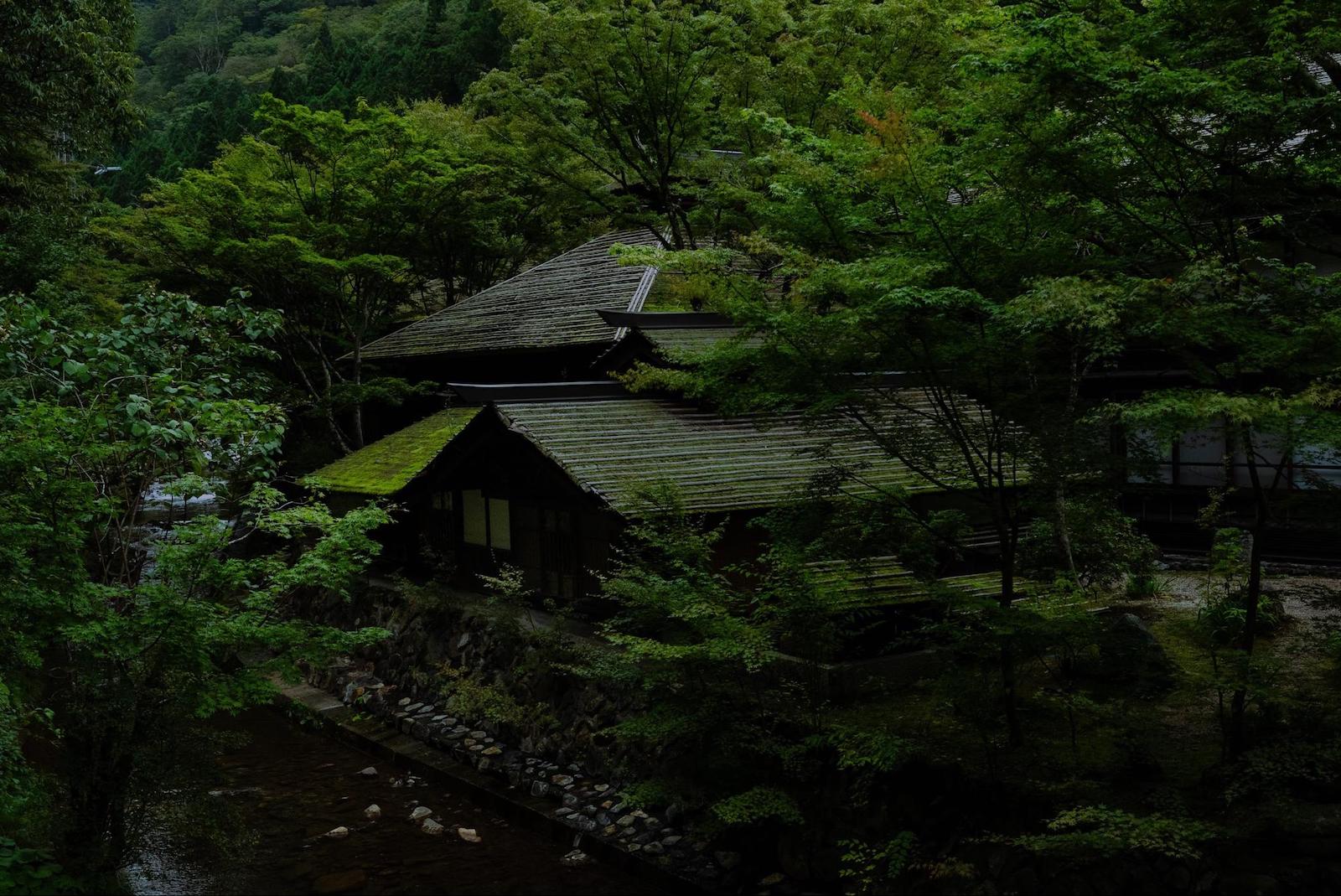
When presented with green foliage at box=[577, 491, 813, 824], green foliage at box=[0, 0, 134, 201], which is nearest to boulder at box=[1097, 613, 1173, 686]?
green foliage at box=[577, 491, 813, 824]

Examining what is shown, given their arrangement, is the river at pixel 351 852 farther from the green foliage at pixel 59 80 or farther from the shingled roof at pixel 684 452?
the green foliage at pixel 59 80

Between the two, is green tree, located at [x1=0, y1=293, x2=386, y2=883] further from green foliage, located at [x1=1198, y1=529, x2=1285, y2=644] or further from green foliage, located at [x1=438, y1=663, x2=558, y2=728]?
green foliage, located at [x1=1198, y1=529, x2=1285, y2=644]

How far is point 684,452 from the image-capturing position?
1393cm

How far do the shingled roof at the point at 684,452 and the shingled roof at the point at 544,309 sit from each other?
9.43ft

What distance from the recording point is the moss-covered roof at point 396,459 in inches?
648

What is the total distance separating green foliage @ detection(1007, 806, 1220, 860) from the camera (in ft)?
21.0

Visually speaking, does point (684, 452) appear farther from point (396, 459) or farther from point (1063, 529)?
point (396, 459)

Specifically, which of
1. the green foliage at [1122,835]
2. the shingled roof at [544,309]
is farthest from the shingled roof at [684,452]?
the green foliage at [1122,835]

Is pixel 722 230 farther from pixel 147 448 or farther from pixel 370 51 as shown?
pixel 370 51

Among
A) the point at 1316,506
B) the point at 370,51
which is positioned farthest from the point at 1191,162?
the point at 370,51

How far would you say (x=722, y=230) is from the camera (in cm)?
1877

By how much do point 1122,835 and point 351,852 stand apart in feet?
27.1

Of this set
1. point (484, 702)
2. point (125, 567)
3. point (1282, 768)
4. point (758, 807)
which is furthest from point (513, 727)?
point (1282, 768)

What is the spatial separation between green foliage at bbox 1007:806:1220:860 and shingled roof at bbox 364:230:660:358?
39.7 ft
